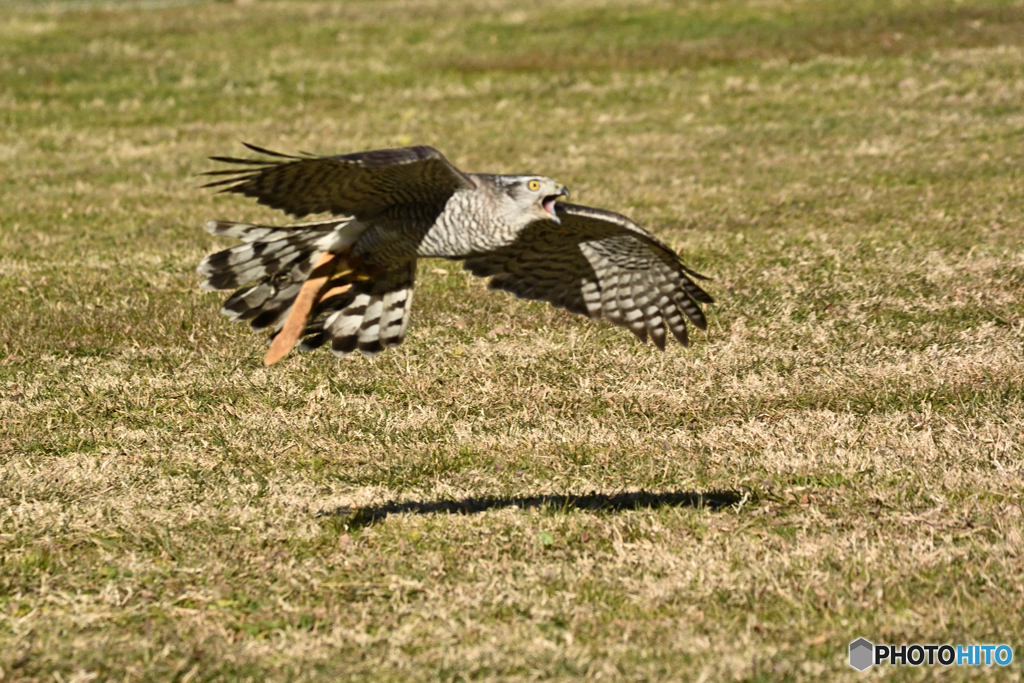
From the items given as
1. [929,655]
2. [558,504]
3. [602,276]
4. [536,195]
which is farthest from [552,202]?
[929,655]

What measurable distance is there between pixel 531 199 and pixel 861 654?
2.47 meters

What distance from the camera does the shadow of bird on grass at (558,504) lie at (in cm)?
652

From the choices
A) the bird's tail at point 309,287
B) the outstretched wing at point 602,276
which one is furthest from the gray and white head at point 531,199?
the bird's tail at point 309,287

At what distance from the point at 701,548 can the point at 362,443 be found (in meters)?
2.35

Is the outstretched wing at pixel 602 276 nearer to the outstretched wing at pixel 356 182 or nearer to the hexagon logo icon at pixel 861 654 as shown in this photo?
the outstretched wing at pixel 356 182

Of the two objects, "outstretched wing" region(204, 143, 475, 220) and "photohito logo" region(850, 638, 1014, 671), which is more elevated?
"outstretched wing" region(204, 143, 475, 220)

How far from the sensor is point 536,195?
5.99 meters

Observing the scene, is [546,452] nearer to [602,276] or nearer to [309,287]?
[602,276]

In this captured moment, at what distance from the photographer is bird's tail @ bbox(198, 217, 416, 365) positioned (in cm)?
626

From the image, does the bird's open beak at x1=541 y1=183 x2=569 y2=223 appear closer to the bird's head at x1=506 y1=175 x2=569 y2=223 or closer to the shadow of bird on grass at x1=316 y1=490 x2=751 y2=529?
the bird's head at x1=506 y1=175 x2=569 y2=223

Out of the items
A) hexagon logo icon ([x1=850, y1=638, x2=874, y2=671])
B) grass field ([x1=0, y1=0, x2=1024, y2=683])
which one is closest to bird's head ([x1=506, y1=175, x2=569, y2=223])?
grass field ([x1=0, y1=0, x2=1024, y2=683])

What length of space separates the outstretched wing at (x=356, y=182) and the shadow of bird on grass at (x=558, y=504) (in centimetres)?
149

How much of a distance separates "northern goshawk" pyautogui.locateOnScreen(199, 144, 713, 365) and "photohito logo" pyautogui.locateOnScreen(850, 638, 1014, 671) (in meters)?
2.20

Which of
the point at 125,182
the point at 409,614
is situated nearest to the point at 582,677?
the point at 409,614
